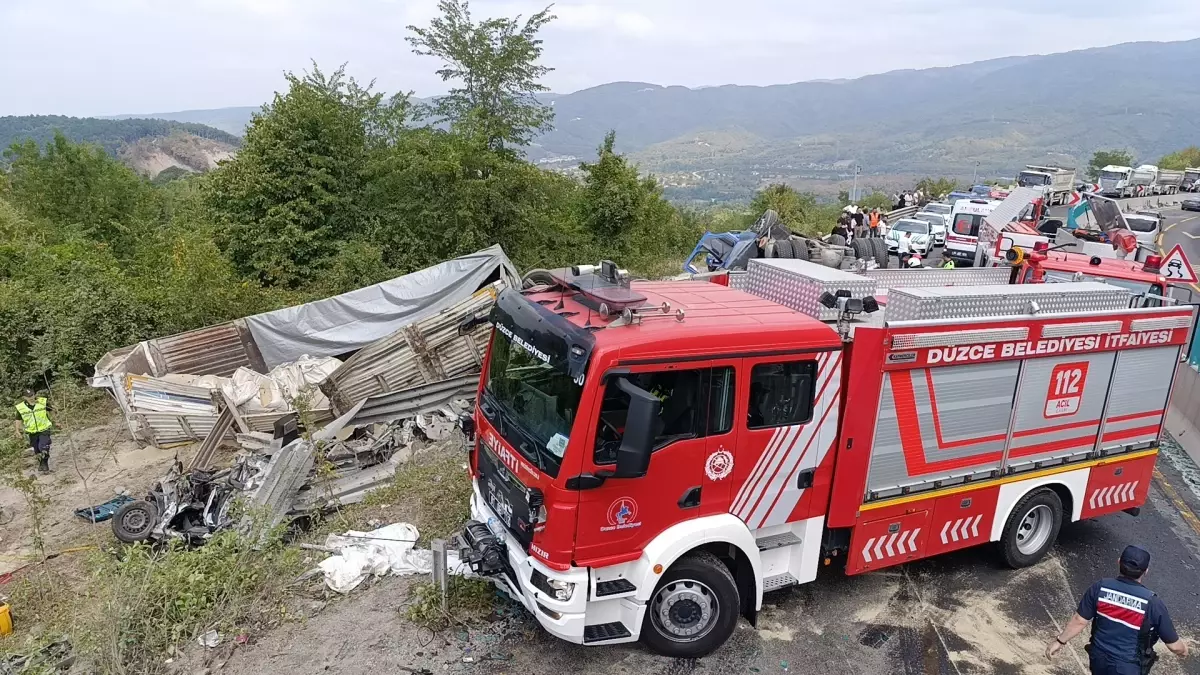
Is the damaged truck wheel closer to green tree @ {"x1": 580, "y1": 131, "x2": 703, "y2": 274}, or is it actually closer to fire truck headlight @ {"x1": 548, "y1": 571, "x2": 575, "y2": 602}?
fire truck headlight @ {"x1": 548, "y1": 571, "x2": 575, "y2": 602}

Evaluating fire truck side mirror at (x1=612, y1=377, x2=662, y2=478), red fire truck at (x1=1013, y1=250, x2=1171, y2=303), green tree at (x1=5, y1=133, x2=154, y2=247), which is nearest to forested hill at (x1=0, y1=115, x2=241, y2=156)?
green tree at (x1=5, y1=133, x2=154, y2=247)

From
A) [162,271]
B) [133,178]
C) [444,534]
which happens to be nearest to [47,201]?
[133,178]

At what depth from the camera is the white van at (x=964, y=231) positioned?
22.4 metres

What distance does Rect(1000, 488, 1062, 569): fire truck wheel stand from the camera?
21.4 feet

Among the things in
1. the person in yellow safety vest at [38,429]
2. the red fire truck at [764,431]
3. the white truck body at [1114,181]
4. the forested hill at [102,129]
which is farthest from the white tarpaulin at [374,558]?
the forested hill at [102,129]

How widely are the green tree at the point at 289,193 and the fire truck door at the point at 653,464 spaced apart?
16133 mm

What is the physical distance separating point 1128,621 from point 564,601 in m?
3.63

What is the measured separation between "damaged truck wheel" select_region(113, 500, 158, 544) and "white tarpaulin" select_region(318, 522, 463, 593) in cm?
313

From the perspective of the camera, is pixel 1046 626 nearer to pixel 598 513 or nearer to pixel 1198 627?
pixel 1198 627

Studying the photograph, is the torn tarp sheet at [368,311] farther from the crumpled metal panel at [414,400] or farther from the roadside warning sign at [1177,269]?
the roadside warning sign at [1177,269]

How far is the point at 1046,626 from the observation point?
235 inches

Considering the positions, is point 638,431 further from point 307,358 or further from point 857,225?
point 857,225

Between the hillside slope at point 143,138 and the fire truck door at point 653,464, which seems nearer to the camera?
the fire truck door at point 653,464

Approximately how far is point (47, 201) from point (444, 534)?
31421 mm
